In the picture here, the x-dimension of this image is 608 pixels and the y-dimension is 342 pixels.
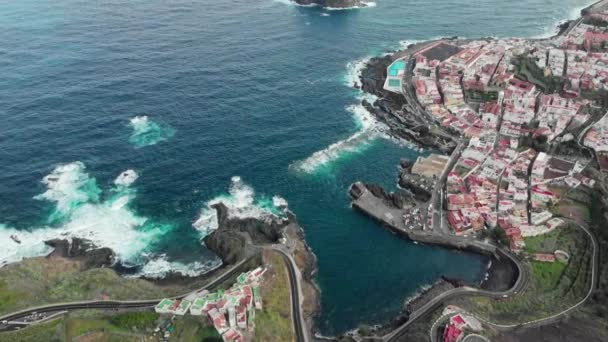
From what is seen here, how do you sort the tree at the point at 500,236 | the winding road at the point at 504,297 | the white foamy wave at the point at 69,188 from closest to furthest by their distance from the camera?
1. the winding road at the point at 504,297
2. the tree at the point at 500,236
3. the white foamy wave at the point at 69,188

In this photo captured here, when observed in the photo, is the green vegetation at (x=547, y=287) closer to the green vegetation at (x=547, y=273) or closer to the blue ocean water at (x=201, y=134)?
the green vegetation at (x=547, y=273)

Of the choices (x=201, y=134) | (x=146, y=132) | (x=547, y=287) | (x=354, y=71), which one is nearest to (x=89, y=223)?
(x=146, y=132)

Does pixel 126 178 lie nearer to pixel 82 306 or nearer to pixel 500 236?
pixel 82 306

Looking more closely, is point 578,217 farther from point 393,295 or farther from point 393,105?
point 393,105

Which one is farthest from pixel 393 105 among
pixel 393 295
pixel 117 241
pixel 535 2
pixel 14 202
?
pixel 535 2

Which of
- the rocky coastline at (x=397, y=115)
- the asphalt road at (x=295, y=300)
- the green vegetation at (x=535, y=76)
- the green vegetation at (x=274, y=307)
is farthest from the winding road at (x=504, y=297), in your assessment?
the green vegetation at (x=535, y=76)

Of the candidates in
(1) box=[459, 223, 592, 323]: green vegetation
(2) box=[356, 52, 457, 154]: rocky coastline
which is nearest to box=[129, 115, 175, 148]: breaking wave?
(2) box=[356, 52, 457, 154]: rocky coastline
